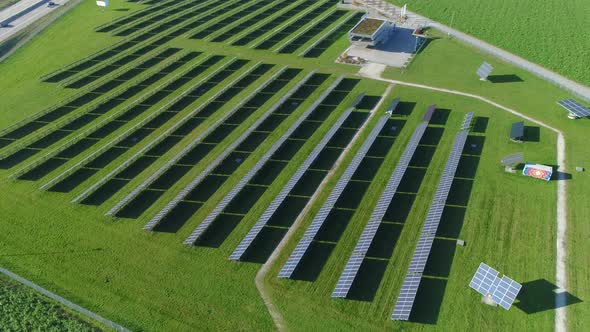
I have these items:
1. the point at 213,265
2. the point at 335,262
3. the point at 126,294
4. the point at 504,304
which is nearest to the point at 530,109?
the point at 504,304

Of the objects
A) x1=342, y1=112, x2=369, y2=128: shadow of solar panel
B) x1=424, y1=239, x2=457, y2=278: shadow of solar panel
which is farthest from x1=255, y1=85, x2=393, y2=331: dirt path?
x1=424, y1=239, x2=457, y2=278: shadow of solar panel

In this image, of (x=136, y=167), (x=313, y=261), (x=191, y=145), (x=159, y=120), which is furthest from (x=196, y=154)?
(x=313, y=261)

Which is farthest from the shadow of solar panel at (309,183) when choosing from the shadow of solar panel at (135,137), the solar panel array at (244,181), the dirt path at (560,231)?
the dirt path at (560,231)

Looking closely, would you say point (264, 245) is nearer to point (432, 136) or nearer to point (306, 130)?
point (306, 130)

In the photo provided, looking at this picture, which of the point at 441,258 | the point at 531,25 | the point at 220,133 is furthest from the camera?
the point at 531,25

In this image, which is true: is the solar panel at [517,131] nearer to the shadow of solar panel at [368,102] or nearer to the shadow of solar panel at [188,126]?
the shadow of solar panel at [368,102]

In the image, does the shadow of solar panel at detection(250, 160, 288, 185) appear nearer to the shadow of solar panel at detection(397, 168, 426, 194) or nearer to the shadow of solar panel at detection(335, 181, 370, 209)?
the shadow of solar panel at detection(335, 181, 370, 209)
